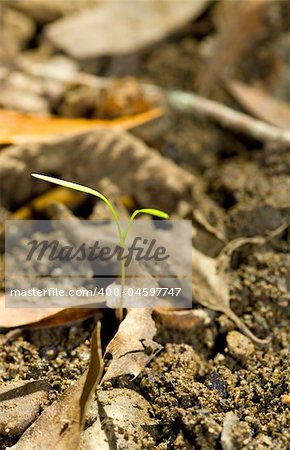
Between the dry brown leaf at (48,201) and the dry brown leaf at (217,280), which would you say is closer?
the dry brown leaf at (217,280)

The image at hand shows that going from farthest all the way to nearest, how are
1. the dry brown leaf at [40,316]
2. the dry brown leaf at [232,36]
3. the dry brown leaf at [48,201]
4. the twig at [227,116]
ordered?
the dry brown leaf at [232,36]
the twig at [227,116]
the dry brown leaf at [48,201]
the dry brown leaf at [40,316]

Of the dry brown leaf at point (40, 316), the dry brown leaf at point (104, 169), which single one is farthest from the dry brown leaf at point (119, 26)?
the dry brown leaf at point (40, 316)

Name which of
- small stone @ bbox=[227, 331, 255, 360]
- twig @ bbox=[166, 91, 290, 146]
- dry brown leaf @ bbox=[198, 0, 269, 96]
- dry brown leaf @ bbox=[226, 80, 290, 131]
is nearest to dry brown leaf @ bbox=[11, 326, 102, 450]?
small stone @ bbox=[227, 331, 255, 360]

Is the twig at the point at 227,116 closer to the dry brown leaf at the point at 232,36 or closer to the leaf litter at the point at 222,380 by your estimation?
the dry brown leaf at the point at 232,36

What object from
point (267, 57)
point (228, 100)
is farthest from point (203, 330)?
point (267, 57)

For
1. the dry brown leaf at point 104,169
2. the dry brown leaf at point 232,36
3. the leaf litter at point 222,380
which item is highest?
the dry brown leaf at point 232,36

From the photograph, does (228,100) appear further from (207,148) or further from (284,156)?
(284,156)

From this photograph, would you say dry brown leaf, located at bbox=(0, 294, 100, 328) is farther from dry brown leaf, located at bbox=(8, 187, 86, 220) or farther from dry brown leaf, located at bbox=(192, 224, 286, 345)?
dry brown leaf, located at bbox=(8, 187, 86, 220)
